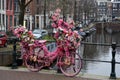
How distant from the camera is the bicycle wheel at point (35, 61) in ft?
36.3

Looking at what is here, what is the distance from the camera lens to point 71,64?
A: 1045cm

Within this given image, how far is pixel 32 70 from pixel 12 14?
52.7 m

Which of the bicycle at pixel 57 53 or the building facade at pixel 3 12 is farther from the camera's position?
the building facade at pixel 3 12

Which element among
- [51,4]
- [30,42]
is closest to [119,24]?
[51,4]

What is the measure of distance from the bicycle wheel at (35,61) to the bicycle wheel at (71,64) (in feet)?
2.70

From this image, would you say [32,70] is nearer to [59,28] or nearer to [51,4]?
[59,28]

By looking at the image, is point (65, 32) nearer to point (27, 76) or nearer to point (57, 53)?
point (57, 53)

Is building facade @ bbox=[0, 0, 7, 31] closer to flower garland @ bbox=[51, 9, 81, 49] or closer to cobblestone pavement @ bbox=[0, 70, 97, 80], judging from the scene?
cobblestone pavement @ bbox=[0, 70, 97, 80]

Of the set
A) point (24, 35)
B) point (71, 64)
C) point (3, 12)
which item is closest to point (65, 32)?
point (71, 64)

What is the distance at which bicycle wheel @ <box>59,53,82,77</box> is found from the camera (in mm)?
10352

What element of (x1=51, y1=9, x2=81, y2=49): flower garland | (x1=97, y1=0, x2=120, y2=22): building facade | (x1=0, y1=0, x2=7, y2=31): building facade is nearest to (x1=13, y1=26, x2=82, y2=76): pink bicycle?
(x1=51, y1=9, x2=81, y2=49): flower garland

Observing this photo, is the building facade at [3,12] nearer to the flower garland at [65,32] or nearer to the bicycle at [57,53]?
the bicycle at [57,53]

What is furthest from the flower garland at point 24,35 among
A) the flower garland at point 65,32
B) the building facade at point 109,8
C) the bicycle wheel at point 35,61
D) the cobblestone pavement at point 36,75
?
the building facade at point 109,8

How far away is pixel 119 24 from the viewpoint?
473ft
